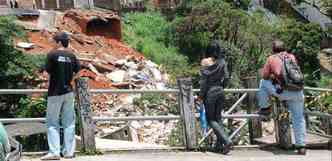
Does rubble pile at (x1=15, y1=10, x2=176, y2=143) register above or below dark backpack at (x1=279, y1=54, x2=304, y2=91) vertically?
below

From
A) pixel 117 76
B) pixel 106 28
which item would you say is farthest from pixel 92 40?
pixel 117 76

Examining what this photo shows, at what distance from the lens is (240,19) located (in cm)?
3400

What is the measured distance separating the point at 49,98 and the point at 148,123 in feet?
41.3

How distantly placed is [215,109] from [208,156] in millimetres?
747

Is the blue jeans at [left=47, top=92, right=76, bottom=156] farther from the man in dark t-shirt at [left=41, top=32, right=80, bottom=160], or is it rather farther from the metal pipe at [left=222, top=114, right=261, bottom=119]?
the metal pipe at [left=222, top=114, right=261, bottom=119]

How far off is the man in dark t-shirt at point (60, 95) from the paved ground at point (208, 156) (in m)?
0.31

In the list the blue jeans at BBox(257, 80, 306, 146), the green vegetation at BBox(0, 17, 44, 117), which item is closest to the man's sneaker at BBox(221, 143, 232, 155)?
the blue jeans at BBox(257, 80, 306, 146)

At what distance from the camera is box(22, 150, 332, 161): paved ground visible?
31.8ft

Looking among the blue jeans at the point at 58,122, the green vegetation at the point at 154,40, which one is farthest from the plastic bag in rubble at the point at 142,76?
the blue jeans at the point at 58,122

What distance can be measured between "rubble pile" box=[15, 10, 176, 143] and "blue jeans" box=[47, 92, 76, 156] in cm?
1006

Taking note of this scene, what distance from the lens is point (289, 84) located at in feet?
33.9

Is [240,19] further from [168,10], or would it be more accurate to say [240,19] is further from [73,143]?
[73,143]

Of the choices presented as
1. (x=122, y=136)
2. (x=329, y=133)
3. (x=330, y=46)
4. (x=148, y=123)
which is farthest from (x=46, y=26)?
(x=329, y=133)

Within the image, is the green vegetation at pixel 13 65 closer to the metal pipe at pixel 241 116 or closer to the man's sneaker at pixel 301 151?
the metal pipe at pixel 241 116
